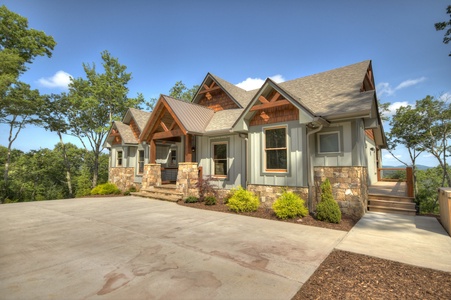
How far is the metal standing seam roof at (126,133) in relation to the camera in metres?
16.4

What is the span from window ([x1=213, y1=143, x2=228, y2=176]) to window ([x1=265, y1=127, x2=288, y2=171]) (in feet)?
10.4

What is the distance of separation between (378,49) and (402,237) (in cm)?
1216

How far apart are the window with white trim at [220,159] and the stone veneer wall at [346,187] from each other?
209 inches

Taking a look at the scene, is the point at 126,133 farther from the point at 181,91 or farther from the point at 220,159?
the point at 181,91

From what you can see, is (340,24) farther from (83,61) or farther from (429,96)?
(83,61)

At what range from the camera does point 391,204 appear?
8.81m

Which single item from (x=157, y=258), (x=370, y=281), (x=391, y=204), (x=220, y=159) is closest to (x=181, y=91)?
(x=220, y=159)

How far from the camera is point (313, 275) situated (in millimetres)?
3520

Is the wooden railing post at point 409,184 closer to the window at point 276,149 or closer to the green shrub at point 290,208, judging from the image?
the green shrub at point 290,208

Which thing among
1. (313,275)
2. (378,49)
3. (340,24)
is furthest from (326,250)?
(378,49)

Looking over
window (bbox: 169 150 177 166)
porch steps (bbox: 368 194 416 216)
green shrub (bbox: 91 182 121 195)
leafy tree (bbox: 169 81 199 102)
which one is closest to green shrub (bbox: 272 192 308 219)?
porch steps (bbox: 368 194 416 216)

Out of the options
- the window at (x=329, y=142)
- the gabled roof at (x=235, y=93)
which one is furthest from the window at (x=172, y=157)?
the window at (x=329, y=142)

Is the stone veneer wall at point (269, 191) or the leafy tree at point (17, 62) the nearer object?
the stone veneer wall at point (269, 191)

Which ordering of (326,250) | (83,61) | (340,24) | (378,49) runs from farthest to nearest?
(83,61)
(378,49)
(340,24)
(326,250)
